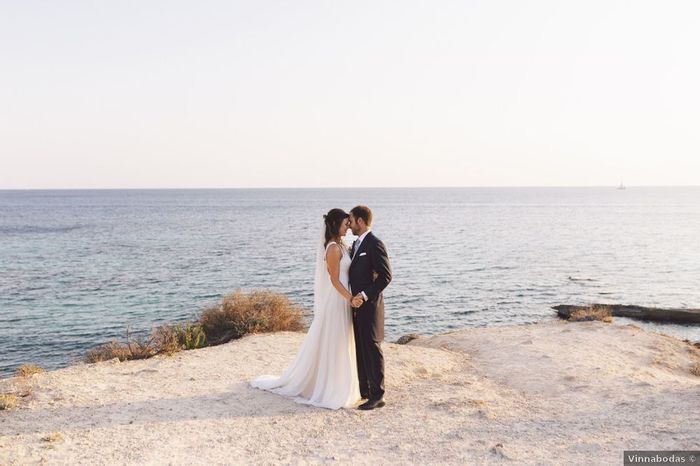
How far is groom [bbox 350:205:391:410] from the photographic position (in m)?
8.96

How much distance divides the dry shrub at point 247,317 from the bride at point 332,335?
260 inches

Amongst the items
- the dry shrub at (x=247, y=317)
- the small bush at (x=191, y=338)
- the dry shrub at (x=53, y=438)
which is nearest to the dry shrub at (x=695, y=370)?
the dry shrub at (x=247, y=317)

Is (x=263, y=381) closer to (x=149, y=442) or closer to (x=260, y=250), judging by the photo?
(x=149, y=442)

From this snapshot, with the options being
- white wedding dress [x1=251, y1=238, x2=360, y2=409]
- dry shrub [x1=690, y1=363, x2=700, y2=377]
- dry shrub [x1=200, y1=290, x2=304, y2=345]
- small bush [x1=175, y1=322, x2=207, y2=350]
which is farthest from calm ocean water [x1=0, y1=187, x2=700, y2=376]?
white wedding dress [x1=251, y1=238, x2=360, y2=409]

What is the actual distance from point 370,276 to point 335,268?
1.84 ft

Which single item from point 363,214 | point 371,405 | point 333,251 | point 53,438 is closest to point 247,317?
point 371,405

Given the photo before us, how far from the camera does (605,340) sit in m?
15.2

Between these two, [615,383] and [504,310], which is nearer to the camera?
[615,383]

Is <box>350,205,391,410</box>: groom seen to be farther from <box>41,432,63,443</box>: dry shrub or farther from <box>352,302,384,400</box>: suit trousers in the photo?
<box>41,432,63,443</box>: dry shrub

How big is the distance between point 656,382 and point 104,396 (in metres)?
10.0

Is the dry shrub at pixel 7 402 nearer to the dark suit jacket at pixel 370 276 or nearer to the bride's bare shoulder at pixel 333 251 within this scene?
the bride's bare shoulder at pixel 333 251

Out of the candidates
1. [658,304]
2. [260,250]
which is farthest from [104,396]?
[260,250]

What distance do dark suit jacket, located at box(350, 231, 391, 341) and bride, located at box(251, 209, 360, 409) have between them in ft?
0.73

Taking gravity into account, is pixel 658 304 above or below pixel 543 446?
below
